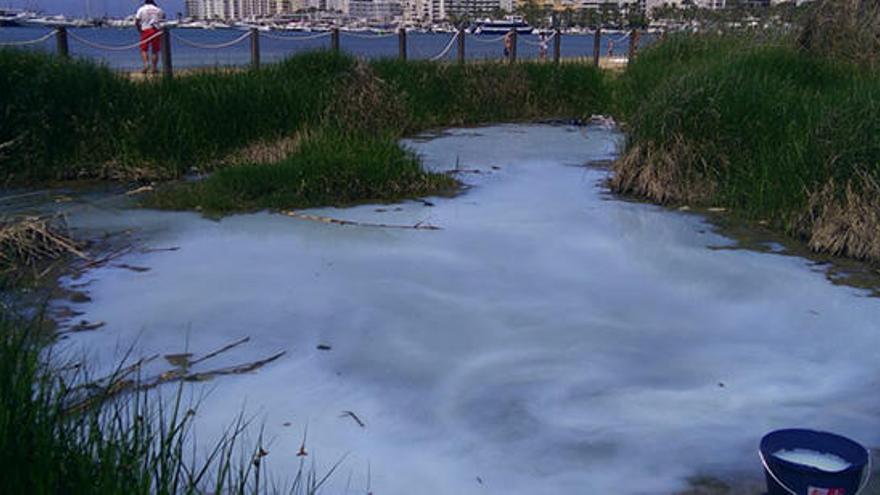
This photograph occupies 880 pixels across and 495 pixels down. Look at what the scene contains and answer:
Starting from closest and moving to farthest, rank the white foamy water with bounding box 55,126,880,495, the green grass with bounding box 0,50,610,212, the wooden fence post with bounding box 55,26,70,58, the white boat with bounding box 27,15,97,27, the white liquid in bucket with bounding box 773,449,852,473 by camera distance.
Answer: the white liquid in bucket with bounding box 773,449,852,473
the white foamy water with bounding box 55,126,880,495
the green grass with bounding box 0,50,610,212
the wooden fence post with bounding box 55,26,70,58
the white boat with bounding box 27,15,97,27

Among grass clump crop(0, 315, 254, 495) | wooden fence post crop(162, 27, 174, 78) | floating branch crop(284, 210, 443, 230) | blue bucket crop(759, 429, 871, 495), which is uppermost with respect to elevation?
wooden fence post crop(162, 27, 174, 78)

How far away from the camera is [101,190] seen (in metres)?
7.12

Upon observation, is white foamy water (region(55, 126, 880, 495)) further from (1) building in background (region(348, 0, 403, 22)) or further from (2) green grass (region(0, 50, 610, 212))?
(1) building in background (region(348, 0, 403, 22))

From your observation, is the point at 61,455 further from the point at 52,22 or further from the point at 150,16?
the point at 52,22

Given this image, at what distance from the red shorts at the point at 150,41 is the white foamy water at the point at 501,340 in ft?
19.5

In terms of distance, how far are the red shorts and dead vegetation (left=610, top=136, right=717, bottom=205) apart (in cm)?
711

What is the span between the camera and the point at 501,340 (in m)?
3.95

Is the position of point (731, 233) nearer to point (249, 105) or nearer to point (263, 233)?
point (263, 233)

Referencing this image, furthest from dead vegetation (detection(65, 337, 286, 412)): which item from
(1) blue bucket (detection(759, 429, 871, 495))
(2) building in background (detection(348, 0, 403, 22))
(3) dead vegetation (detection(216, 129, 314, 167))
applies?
(2) building in background (detection(348, 0, 403, 22))

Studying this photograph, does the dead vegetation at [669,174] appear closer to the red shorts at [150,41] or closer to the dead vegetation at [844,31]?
the dead vegetation at [844,31]

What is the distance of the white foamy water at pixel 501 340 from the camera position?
2.99m

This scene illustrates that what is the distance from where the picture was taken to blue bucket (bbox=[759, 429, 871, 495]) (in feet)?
8.09

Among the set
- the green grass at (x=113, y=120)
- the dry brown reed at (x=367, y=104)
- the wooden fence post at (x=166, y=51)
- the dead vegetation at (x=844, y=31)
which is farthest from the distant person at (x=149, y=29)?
the dead vegetation at (x=844, y=31)

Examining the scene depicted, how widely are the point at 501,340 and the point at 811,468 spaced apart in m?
1.65
